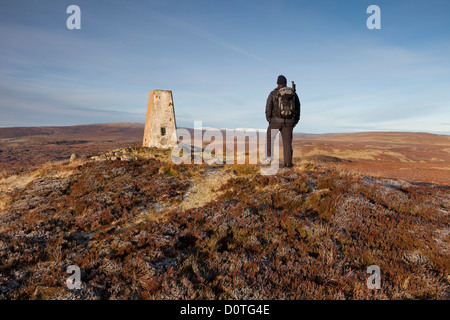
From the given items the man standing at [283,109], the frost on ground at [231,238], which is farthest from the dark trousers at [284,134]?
the frost on ground at [231,238]

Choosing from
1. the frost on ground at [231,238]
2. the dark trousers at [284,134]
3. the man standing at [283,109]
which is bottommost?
the frost on ground at [231,238]

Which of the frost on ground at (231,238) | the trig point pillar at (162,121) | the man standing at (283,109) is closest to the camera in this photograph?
the frost on ground at (231,238)

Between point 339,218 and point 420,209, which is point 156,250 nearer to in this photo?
point 339,218

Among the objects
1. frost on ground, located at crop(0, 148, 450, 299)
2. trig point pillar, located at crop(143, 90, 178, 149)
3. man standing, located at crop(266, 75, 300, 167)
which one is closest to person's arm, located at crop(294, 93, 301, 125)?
man standing, located at crop(266, 75, 300, 167)

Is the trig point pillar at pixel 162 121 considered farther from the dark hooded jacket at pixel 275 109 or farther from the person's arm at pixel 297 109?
the person's arm at pixel 297 109

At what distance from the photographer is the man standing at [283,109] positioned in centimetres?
926

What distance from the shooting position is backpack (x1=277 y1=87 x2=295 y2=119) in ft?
29.9

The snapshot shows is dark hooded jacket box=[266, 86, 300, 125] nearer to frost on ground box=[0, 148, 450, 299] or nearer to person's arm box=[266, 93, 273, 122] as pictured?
person's arm box=[266, 93, 273, 122]

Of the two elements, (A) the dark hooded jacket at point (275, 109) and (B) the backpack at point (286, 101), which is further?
(A) the dark hooded jacket at point (275, 109)

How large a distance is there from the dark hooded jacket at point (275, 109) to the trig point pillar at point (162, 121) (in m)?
8.16

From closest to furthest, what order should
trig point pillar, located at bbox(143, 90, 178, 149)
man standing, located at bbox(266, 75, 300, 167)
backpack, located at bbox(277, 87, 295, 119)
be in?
backpack, located at bbox(277, 87, 295, 119)
man standing, located at bbox(266, 75, 300, 167)
trig point pillar, located at bbox(143, 90, 178, 149)
